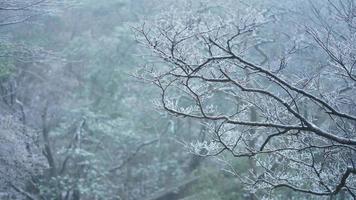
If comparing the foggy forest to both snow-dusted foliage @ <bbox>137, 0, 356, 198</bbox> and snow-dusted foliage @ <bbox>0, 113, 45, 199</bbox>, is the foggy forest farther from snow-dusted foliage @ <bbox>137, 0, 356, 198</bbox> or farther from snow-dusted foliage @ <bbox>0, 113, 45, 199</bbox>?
snow-dusted foliage @ <bbox>137, 0, 356, 198</bbox>

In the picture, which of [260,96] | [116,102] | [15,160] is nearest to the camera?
[260,96]

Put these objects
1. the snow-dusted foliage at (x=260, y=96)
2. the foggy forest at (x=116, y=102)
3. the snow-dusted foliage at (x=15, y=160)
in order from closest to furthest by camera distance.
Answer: the snow-dusted foliage at (x=260, y=96), the snow-dusted foliage at (x=15, y=160), the foggy forest at (x=116, y=102)

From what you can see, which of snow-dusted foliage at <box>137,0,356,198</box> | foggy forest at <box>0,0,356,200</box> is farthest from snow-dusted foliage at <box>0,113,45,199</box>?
snow-dusted foliage at <box>137,0,356,198</box>

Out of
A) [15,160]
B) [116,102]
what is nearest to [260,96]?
[15,160]

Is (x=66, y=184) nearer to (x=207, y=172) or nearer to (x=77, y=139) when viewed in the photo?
(x=77, y=139)

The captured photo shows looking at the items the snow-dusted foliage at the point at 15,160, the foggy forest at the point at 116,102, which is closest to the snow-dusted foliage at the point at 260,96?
the foggy forest at the point at 116,102

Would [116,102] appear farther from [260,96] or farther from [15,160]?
[260,96]

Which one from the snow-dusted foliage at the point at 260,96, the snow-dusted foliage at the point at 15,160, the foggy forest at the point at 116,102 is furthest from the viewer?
the foggy forest at the point at 116,102

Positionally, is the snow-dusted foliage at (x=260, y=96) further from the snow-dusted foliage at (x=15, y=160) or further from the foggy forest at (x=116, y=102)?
the snow-dusted foliage at (x=15, y=160)

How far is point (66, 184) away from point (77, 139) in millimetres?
1194

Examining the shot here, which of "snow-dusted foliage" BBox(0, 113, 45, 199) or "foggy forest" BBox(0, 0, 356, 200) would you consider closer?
"snow-dusted foliage" BBox(0, 113, 45, 199)

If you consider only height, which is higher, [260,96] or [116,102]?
[116,102]

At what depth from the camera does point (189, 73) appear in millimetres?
4609

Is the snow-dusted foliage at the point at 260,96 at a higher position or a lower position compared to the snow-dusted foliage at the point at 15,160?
higher
